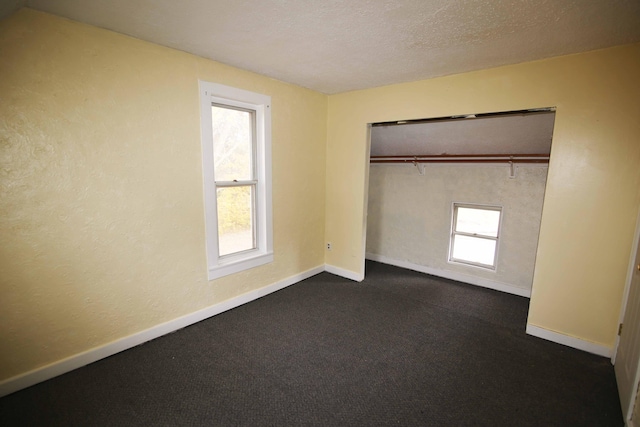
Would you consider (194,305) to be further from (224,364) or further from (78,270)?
(78,270)

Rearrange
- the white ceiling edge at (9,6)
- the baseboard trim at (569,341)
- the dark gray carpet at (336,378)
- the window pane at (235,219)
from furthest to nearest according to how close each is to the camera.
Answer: the window pane at (235,219) < the baseboard trim at (569,341) < the dark gray carpet at (336,378) < the white ceiling edge at (9,6)

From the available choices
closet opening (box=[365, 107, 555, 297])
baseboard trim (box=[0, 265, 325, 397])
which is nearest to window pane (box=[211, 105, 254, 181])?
baseboard trim (box=[0, 265, 325, 397])

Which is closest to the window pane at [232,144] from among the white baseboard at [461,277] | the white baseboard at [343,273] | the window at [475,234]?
the white baseboard at [343,273]

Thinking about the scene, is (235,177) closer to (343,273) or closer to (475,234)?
(343,273)

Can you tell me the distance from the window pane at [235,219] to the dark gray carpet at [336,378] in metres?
0.67

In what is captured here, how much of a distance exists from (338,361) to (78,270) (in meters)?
1.94

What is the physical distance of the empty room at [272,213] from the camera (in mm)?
1722

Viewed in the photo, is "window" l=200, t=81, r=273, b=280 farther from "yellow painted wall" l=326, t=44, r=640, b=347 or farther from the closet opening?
"yellow painted wall" l=326, t=44, r=640, b=347

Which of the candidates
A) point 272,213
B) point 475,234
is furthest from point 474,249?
point 272,213

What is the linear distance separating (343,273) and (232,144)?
213cm

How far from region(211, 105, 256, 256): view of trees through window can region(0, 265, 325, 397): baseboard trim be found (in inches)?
20.6

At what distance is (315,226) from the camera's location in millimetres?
3807

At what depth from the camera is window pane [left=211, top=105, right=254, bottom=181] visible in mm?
2744

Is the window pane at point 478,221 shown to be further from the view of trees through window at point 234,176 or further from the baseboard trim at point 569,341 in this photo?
the view of trees through window at point 234,176
